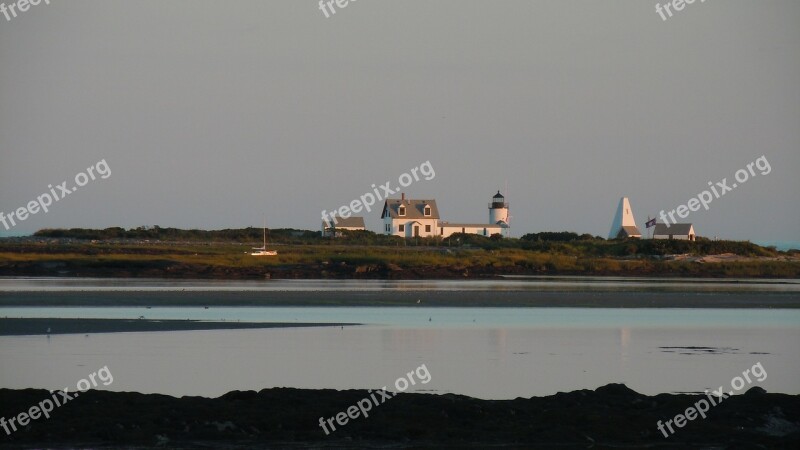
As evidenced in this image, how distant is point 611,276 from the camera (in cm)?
6103

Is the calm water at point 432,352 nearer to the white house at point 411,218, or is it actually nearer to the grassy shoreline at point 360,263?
the grassy shoreline at point 360,263

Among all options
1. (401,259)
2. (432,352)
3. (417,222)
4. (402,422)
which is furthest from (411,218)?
(402,422)

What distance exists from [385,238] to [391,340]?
63.9 metres

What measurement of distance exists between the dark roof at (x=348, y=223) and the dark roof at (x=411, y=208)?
2868mm

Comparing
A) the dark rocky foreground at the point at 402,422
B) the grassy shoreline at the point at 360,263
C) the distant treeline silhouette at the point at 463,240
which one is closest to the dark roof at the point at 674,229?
the distant treeline silhouette at the point at 463,240

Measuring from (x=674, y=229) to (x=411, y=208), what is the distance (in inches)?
838

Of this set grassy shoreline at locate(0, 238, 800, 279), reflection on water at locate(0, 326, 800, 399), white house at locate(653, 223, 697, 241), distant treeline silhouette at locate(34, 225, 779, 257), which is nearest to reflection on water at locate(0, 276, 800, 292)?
grassy shoreline at locate(0, 238, 800, 279)

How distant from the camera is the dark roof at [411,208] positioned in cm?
9266

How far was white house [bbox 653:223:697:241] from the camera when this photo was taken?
8925 centimetres

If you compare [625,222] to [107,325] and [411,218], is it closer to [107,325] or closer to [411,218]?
[411,218]

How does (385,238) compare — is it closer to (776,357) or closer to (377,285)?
(377,285)

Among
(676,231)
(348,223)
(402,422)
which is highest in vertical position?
(348,223)

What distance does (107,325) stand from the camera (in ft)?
86.0

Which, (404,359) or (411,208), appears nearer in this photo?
(404,359)
